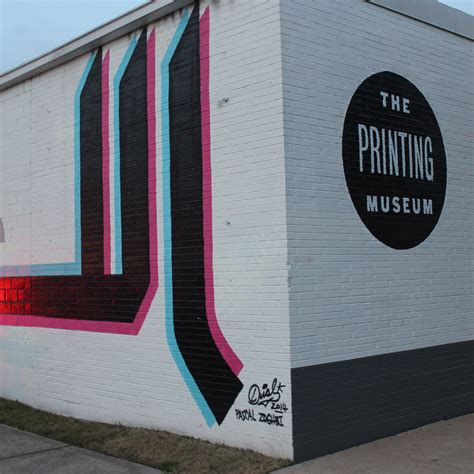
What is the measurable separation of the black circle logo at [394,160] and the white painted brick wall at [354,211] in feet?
0.43

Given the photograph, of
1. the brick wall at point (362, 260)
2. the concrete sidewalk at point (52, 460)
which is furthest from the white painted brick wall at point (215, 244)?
the concrete sidewalk at point (52, 460)

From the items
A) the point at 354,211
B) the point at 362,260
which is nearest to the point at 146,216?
the point at 354,211

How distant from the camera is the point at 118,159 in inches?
359

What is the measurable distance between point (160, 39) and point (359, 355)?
441 centimetres

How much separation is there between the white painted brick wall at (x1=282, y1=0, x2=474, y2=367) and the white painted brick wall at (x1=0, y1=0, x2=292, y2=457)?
0.75 ft

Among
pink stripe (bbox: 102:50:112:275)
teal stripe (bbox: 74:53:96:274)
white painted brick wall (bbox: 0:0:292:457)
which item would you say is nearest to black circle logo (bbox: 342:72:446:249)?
white painted brick wall (bbox: 0:0:292:457)

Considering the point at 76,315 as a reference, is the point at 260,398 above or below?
below

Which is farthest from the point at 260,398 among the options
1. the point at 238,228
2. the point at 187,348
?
the point at 238,228

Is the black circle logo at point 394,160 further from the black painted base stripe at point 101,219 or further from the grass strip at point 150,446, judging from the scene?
the grass strip at point 150,446

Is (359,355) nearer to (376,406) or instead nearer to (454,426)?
(376,406)

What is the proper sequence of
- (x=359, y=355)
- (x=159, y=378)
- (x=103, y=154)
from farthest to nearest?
(x=103, y=154)
(x=159, y=378)
(x=359, y=355)

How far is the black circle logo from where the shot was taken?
801 centimetres

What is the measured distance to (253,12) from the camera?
24.6ft

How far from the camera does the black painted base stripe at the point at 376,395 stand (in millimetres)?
7152
